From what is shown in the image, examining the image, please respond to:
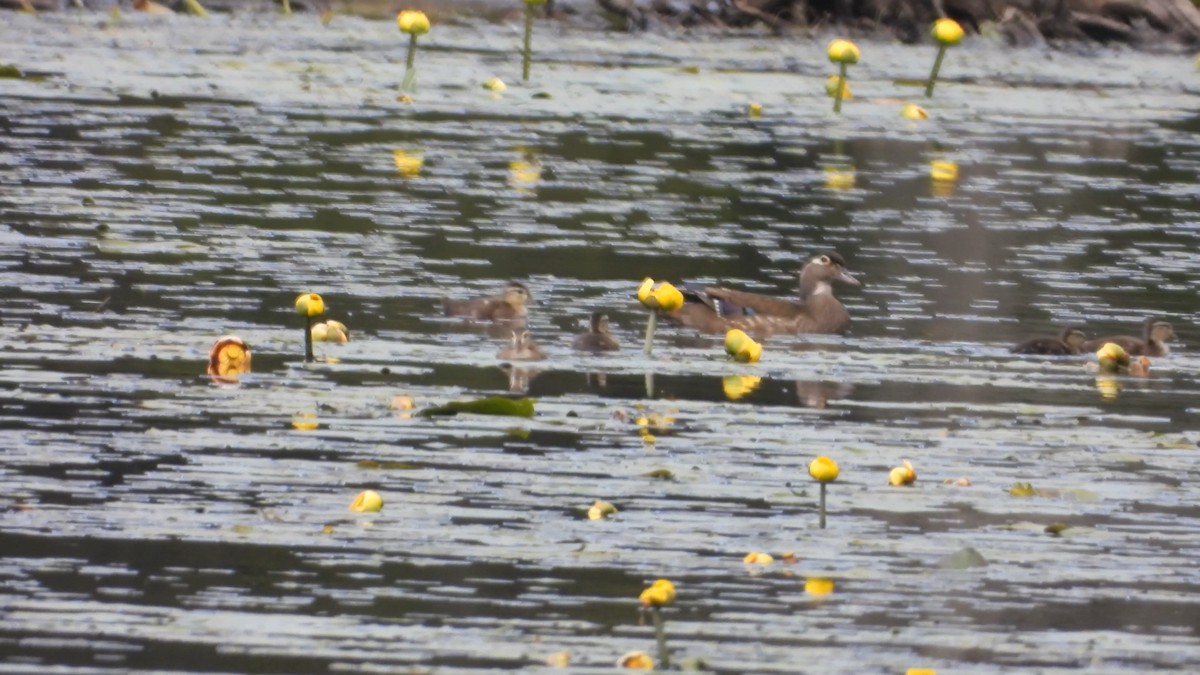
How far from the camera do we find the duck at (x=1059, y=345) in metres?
9.55

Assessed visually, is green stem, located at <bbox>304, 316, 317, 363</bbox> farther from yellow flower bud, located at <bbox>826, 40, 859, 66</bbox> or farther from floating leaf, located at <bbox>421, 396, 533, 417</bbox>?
yellow flower bud, located at <bbox>826, 40, 859, 66</bbox>

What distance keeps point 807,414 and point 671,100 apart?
11.4 meters

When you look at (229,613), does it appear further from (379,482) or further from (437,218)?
(437,218)

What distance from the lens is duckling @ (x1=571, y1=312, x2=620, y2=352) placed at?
9.22 m

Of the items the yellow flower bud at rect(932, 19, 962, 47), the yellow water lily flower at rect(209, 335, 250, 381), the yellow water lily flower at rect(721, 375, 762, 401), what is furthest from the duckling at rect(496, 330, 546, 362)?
the yellow flower bud at rect(932, 19, 962, 47)

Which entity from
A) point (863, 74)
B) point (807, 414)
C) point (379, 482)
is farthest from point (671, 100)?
point (379, 482)

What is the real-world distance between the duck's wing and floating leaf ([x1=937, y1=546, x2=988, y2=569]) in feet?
13.2

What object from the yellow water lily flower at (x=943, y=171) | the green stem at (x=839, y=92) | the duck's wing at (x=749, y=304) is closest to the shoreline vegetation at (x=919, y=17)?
the green stem at (x=839, y=92)

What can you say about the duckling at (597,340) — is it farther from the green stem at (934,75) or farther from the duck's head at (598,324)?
the green stem at (934,75)

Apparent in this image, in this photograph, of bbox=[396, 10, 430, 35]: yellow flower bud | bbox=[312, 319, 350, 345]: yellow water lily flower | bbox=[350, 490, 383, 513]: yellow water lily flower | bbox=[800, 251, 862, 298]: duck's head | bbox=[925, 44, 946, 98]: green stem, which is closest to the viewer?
bbox=[350, 490, 383, 513]: yellow water lily flower

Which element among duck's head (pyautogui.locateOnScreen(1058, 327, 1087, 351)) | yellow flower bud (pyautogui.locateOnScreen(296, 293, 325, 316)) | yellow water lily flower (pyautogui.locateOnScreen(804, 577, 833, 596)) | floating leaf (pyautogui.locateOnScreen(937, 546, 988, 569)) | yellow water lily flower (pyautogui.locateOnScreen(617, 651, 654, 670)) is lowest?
yellow water lily flower (pyautogui.locateOnScreen(617, 651, 654, 670))

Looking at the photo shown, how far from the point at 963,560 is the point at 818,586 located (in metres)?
0.41

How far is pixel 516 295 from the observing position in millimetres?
9961

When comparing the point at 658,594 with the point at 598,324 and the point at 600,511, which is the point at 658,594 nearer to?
the point at 600,511
